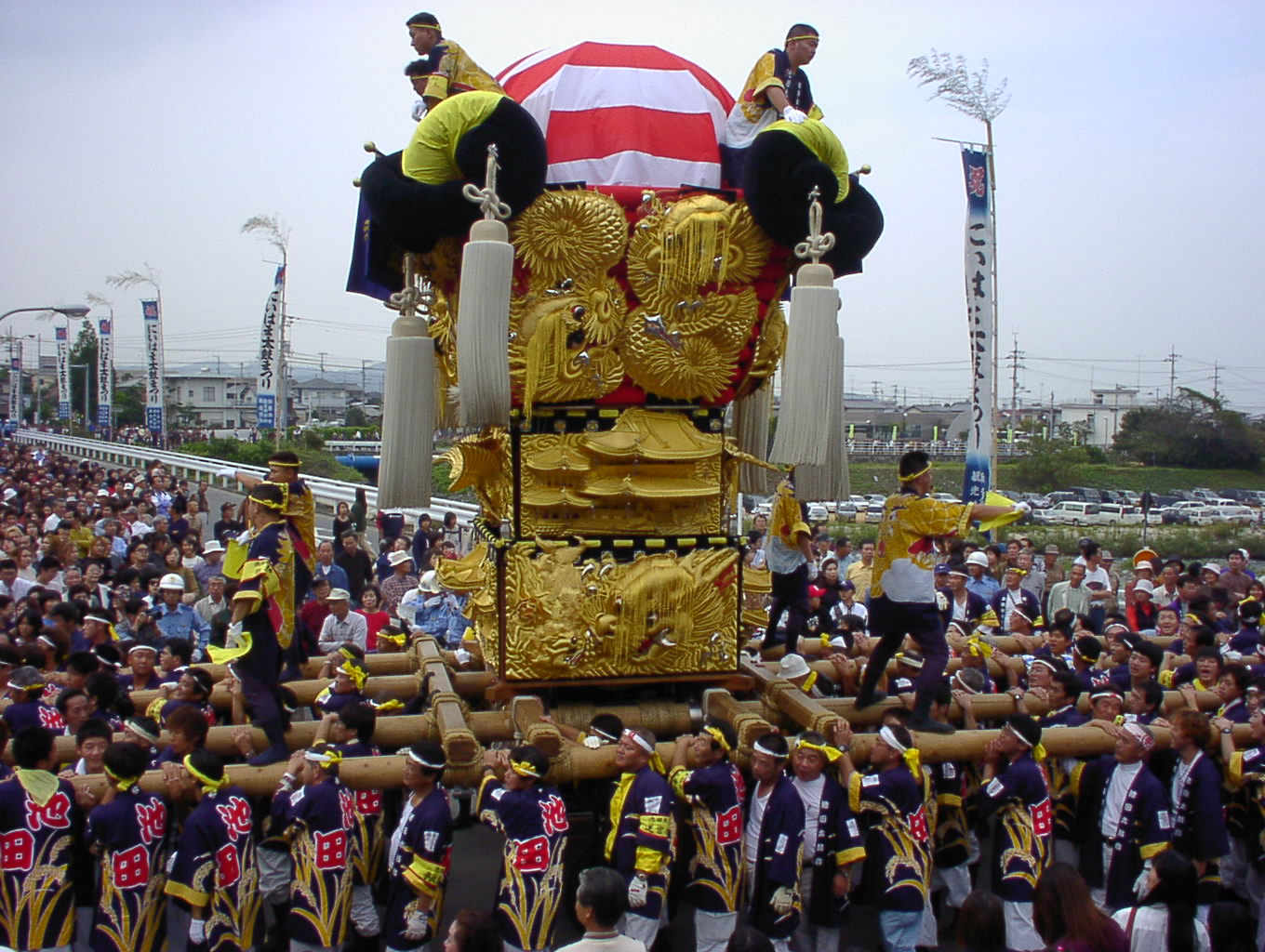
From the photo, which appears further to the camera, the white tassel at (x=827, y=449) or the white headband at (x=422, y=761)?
the white tassel at (x=827, y=449)

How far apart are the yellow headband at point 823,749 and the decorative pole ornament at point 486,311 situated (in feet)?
7.06

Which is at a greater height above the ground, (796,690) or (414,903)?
(796,690)

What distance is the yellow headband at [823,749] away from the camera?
4.95m

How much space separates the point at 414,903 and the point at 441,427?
9.73 ft

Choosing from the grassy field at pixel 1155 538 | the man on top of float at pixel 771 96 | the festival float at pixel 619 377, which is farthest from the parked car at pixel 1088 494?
the man on top of float at pixel 771 96

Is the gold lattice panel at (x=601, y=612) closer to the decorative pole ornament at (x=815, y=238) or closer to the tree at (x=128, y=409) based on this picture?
the decorative pole ornament at (x=815, y=238)

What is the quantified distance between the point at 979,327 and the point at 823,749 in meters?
9.13

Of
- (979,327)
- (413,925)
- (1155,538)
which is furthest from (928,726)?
(1155,538)

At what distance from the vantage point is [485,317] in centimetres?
502

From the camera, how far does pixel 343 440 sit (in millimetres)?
43688

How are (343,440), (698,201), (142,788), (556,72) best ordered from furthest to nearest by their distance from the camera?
1. (343,440)
2. (556,72)
3. (698,201)
4. (142,788)

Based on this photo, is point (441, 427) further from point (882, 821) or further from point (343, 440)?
point (343, 440)

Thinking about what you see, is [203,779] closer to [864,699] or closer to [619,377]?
[619,377]

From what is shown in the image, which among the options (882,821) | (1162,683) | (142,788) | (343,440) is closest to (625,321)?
(882,821)
